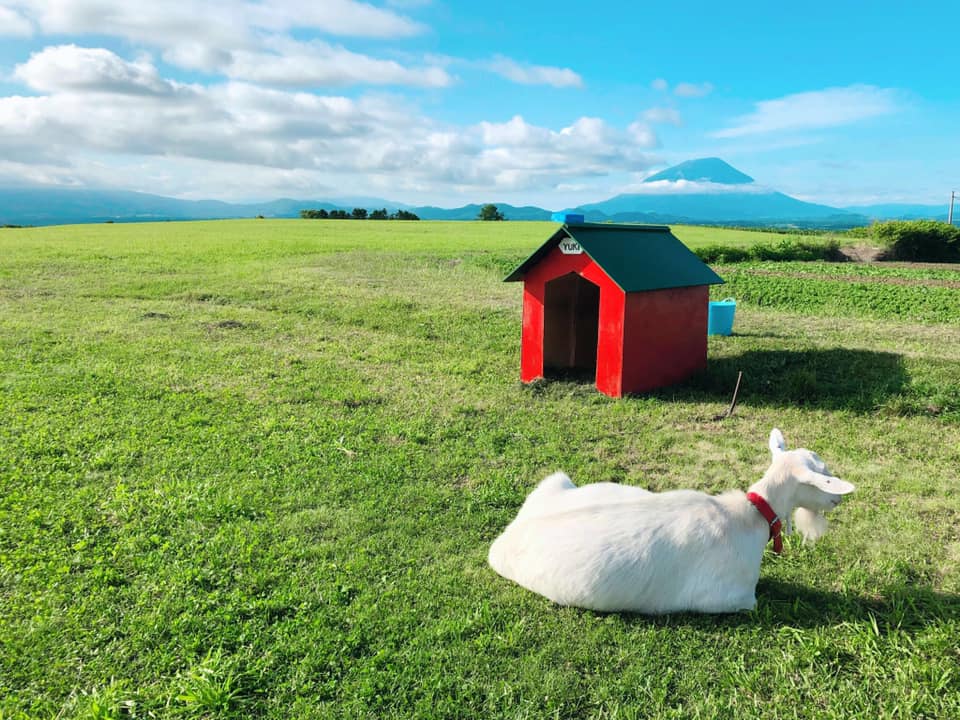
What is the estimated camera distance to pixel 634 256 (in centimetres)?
971

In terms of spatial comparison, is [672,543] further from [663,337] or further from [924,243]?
[924,243]

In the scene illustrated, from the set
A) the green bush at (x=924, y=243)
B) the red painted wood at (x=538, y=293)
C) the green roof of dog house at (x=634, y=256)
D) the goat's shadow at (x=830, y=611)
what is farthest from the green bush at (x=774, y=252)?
the goat's shadow at (x=830, y=611)

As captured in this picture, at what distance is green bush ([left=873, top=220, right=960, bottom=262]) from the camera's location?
1427 inches

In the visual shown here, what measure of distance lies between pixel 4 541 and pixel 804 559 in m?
6.10

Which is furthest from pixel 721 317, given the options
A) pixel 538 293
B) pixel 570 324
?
pixel 538 293

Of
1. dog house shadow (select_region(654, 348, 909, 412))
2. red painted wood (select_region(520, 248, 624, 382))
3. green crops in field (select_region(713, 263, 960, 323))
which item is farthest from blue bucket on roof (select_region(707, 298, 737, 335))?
green crops in field (select_region(713, 263, 960, 323))

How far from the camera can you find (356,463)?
6707 mm

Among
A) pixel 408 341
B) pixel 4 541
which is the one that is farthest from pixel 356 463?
pixel 408 341

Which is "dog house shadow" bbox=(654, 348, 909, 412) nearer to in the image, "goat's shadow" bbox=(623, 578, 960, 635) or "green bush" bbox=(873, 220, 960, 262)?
"goat's shadow" bbox=(623, 578, 960, 635)

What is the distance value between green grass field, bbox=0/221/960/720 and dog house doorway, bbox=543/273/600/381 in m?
0.95

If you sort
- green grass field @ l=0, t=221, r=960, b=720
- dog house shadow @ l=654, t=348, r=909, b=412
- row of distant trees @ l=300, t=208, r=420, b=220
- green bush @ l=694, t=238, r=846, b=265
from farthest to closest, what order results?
row of distant trees @ l=300, t=208, r=420, b=220, green bush @ l=694, t=238, r=846, b=265, dog house shadow @ l=654, t=348, r=909, b=412, green grass field @ l=0, t=221, r=960, b=720

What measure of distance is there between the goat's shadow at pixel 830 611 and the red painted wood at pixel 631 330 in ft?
16.1

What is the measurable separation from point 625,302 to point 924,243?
3628 centimetres

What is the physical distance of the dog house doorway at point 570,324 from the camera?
37.0 ft
